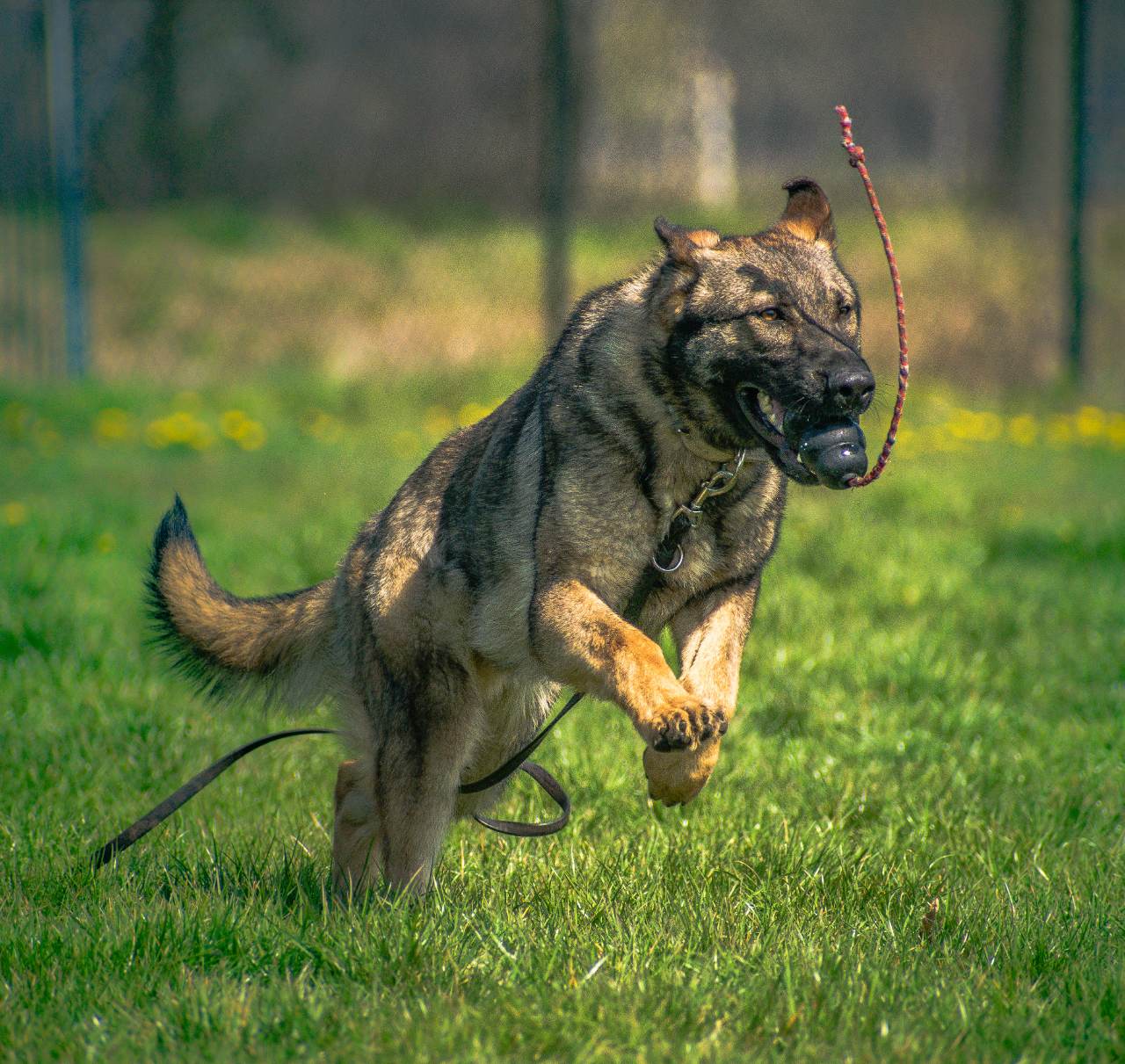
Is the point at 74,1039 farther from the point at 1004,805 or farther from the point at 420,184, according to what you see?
the point at 420,184

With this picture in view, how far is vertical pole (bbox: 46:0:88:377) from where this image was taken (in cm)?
1176

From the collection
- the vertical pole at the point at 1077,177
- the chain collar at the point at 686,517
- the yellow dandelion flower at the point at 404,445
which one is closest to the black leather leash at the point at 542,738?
the chain collar at the point at 686,517

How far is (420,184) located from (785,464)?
10.0 metres

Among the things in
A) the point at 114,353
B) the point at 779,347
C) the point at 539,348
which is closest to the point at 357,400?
the point at 539,348

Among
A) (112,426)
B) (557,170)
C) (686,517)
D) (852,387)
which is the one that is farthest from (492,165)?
(852,387)

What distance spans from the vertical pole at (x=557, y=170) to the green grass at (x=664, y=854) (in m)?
4.77

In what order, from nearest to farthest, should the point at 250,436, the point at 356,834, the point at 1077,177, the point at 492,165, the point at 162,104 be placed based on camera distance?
the point at 356,834
the point at 250,436
the point at 1077,177
the point at 492,165
the point at 162,104

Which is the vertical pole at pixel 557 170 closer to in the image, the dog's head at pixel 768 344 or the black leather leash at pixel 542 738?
the dog's head at pixel 768 344

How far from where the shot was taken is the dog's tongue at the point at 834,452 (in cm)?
312

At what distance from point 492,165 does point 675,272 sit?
29.8 ft

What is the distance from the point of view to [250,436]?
411 inches

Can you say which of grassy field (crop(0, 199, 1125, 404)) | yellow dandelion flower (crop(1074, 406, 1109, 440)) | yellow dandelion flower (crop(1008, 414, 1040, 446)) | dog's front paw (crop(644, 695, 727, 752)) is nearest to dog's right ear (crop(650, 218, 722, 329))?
dog's front paw (crop(644, 695, 727, 752))

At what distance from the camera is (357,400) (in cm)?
1155

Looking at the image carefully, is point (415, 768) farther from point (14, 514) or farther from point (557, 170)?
point (557, 170)
